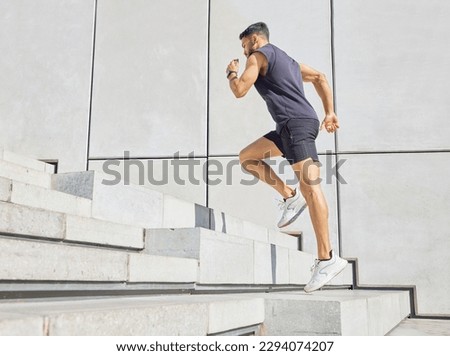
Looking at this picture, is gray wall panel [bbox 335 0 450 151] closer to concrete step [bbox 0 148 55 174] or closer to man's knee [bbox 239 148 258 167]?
man's knee [bbox 239 148 258 167]

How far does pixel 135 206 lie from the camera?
12.6 ft

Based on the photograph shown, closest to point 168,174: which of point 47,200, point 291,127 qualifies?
point 291,127

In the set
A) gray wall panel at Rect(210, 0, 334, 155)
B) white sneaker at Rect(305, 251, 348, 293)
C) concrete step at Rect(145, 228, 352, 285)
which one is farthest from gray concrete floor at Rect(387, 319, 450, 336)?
gray wall panel at Rect(210, 0, 334, 155)

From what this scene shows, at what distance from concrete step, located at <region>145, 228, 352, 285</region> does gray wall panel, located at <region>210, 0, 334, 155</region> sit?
8.95 ft

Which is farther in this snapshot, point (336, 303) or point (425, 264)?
point (425, 264)

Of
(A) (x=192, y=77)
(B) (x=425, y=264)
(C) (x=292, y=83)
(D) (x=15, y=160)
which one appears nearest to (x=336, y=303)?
(C) (x=292, y=83)

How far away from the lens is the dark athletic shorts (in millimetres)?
3750

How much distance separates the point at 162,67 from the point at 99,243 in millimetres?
4334

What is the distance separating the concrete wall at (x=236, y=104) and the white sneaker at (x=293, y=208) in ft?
7.13

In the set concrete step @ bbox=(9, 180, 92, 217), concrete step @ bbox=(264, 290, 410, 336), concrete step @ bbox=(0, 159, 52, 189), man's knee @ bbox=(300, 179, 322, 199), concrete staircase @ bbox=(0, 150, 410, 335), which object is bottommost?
concrete step @ bbox=(264, 290, 410, 336)

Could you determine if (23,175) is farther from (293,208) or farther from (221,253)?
(293,208)

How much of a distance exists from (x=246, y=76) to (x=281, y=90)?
13.2 inches

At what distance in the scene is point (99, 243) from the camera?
2.96 m
